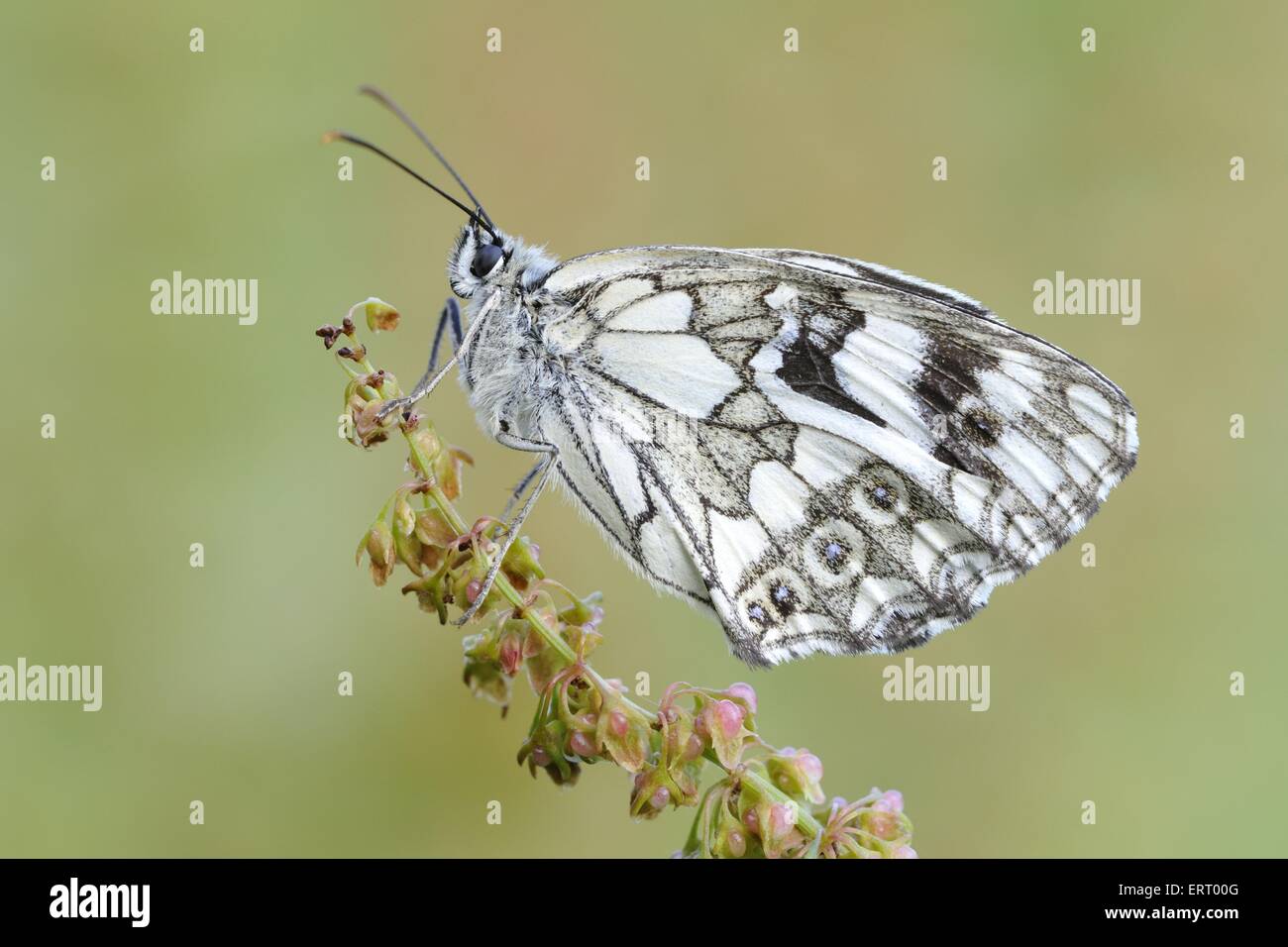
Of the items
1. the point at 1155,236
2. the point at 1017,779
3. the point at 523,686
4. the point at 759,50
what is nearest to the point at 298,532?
the point at 523,686

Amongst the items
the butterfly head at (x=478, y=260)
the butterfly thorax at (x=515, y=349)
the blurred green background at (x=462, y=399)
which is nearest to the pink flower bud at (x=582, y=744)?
the butterfly thorax at (x=515, y=349)

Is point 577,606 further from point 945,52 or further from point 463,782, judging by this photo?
point 945,52

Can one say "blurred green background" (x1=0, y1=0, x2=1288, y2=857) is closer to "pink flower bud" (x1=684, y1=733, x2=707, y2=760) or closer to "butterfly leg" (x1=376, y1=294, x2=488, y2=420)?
"butterfly leg" (x1=376, y1=294, x2=488, y2=420)

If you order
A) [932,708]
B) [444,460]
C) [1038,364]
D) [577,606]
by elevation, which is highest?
[1038,364]

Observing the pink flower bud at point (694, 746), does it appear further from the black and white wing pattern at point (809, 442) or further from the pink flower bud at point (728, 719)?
the black and white wing pattern at point (809, 442)

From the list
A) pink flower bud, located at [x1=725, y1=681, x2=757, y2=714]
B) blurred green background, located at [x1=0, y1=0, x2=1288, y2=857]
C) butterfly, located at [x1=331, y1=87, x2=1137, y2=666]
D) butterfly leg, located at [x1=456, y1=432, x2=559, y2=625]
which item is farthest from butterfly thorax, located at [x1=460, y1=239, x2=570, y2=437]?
blurred green background, located at [x1=0, y1=0, x2=1288, y2=857]

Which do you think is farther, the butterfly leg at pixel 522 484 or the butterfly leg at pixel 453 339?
the butterfly leg at pixel 453 339

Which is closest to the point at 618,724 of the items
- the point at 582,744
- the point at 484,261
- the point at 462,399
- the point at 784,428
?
the point at 582,744
